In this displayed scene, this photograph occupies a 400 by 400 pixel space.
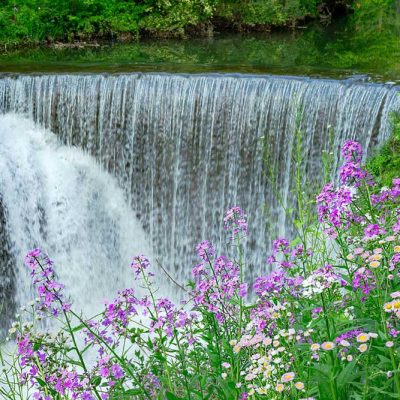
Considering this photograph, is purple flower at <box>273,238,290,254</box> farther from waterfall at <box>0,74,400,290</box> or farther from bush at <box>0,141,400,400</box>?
waterfall at <box>0,74,400,290</box>

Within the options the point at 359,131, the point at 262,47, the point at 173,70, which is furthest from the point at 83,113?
the point at 262,47

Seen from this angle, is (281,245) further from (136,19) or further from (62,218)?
(136,19)

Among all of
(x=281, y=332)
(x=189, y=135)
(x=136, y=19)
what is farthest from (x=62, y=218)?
(x=136, y=19)

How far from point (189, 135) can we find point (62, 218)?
1.75 metres

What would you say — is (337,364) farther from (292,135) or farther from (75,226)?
(75,226)

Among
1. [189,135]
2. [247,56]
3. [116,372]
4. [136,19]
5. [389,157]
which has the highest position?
[136,19]

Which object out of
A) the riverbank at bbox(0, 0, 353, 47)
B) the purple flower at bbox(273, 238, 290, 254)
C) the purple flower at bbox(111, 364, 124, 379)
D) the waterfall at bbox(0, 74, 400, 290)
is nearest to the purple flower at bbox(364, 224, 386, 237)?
the purple flower at bbox(273, 238, 290, 254)

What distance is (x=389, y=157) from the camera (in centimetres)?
692

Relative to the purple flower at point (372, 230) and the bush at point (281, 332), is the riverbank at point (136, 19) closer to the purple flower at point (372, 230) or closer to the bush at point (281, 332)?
the bush at point (281, 332)

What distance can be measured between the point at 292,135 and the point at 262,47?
5.41m

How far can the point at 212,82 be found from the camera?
8039mm

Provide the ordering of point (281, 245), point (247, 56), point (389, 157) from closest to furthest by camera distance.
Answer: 1. point (281, 245)
2. point (389, 157)
3. point (247, 56)

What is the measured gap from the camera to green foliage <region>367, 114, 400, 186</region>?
681cm

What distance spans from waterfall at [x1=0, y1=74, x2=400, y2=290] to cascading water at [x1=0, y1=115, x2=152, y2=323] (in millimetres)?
57
